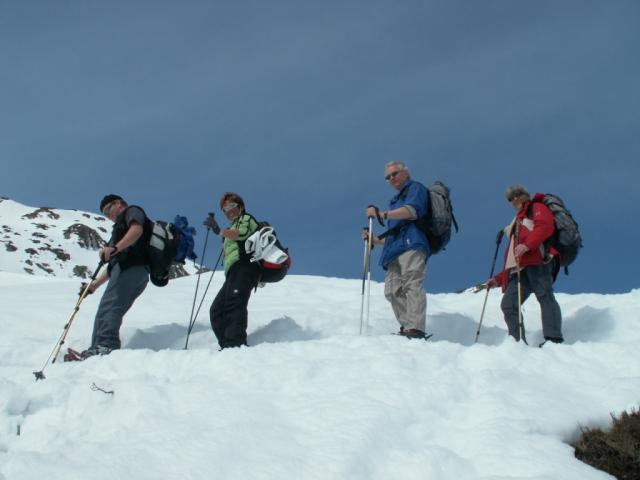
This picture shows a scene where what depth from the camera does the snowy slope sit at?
72938mm

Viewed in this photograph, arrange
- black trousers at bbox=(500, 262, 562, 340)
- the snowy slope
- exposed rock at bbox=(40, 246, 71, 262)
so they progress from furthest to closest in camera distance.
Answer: exposed rock at bbox=(40, 246, 71, 262)
the snowy slope
black trousers at bbox=(500, 262, 562, 340)

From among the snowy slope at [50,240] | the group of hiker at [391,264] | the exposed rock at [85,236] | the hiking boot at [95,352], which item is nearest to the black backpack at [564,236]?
the group of hiker at [391,264]

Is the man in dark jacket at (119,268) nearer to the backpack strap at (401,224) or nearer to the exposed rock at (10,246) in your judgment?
the backpack strap at (401,224)

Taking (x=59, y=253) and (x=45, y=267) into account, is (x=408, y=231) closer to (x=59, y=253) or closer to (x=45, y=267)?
(x=45, y=267)

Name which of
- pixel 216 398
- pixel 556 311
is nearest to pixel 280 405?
pixel 216 398

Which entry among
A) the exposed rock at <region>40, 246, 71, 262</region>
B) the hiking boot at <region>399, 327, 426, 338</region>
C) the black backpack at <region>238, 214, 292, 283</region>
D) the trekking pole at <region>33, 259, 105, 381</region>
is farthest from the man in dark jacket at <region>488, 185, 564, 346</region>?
the exposed rock at <region>40, 246, 71, 262</region>

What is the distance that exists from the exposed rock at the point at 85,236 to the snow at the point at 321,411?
281ft

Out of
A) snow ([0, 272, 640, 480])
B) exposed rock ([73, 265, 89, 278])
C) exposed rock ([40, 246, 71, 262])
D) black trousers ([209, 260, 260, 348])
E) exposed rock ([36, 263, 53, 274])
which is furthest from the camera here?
exposed rock ([40, 246, 71, 262])

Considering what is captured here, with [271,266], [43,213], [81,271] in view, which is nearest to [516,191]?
[271,266]

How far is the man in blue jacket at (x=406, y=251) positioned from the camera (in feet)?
20.4

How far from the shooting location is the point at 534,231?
6.47m

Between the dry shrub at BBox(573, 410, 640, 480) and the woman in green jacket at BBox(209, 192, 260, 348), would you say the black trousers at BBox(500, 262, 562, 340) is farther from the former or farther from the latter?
the dry shrub at BBox(573, 410, 640, 480)

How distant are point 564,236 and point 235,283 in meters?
3.79

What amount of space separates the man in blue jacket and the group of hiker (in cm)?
1
